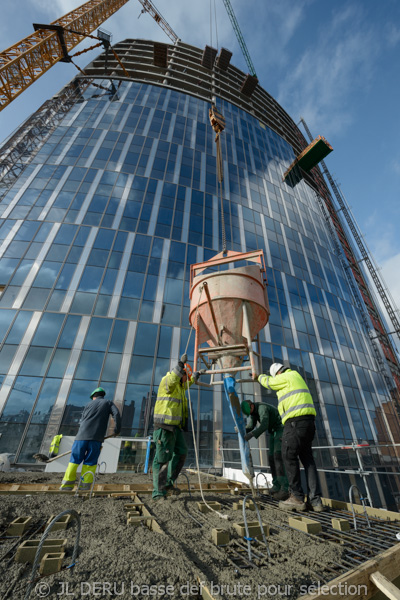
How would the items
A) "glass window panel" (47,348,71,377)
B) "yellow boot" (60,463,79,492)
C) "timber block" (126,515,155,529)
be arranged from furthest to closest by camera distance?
"glass window panel" (47,348,71,377), "yellow boot" (60,463,79,492), "timber block" (126,515,155,529)

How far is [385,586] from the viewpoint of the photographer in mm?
1518

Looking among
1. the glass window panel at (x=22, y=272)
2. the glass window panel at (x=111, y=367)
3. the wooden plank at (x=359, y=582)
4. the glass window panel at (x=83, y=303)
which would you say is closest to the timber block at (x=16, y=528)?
the wooden plank at (x=359, y=582)

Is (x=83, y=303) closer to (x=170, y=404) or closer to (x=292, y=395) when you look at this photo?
(x=170, y=404)

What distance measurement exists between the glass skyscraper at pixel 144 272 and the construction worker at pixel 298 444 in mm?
9733

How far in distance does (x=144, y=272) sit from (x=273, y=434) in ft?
40.5

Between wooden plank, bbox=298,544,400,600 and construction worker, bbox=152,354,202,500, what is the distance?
3.05 meters

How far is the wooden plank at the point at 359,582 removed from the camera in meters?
1.37

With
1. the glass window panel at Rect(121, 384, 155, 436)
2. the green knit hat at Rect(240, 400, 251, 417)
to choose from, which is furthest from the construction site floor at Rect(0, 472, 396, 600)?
the glass window panel at Rect(121, 384, 155, 436)

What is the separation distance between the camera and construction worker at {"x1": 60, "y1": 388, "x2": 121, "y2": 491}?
173 inches

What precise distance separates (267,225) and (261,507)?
852 inches

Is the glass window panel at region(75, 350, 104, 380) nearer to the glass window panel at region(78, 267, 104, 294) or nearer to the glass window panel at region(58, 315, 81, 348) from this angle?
the glass window panel at region(58, 315, 81, 348)

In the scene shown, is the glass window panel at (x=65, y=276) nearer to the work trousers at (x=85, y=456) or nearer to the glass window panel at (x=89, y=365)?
the glass window panel at (x=89, y=365)

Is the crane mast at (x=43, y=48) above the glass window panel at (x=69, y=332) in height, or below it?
above

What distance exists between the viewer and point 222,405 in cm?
1366
